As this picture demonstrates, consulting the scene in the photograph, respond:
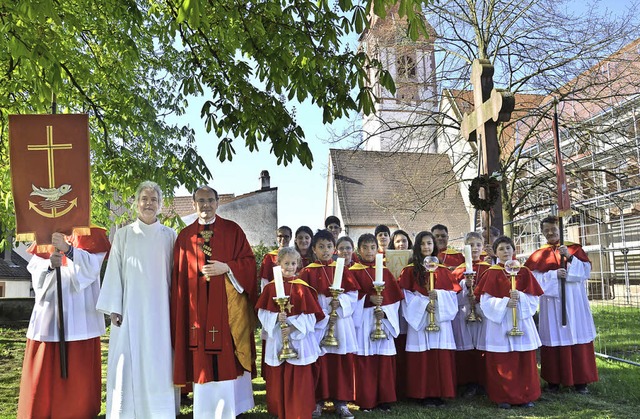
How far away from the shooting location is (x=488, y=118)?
7871 mm

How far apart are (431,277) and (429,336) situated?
2.21 ft

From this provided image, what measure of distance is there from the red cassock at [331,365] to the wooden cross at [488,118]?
263 cm

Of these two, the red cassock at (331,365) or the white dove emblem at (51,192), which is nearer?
the white dove emblem at (51,192)

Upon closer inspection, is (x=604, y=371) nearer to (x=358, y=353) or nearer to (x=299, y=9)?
(x=358, y=353)

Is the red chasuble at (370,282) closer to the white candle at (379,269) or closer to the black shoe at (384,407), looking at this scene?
the white candle at (379,269)

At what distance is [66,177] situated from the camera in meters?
5.26

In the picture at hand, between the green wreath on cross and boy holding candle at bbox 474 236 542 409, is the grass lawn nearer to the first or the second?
boy holding candle at bbox 474 236 542 409

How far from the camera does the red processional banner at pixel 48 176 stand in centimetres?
516

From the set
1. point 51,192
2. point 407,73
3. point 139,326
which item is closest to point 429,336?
point 139,326

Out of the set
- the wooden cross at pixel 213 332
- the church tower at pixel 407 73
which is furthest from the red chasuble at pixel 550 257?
the church tower at pixel 407 73

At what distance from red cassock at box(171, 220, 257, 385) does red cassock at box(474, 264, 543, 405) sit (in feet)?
8.45

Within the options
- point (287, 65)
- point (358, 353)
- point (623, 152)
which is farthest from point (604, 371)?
point (623, 152)

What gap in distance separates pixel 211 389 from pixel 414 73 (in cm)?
1289

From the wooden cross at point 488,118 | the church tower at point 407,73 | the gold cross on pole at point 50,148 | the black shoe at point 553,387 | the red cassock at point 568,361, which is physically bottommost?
the black shoe at point 553,387
